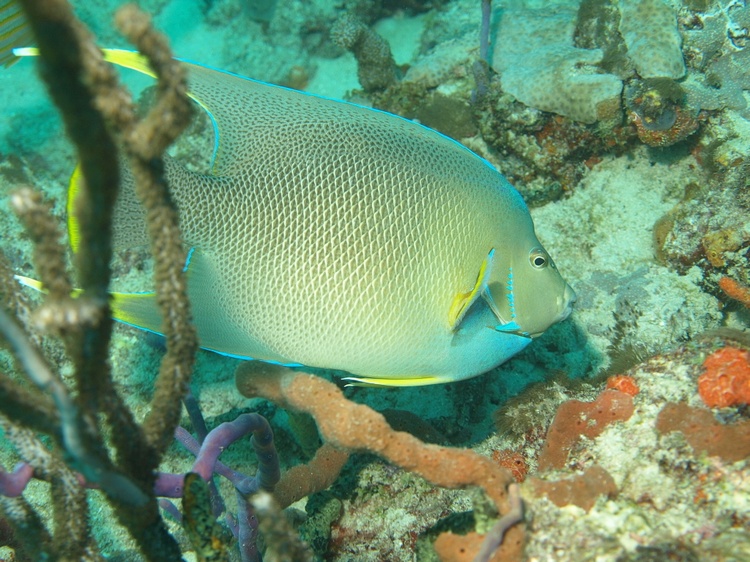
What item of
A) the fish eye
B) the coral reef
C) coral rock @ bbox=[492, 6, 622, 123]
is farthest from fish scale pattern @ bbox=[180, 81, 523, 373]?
coral rock @ bbox=[492, 6, 622, 123]

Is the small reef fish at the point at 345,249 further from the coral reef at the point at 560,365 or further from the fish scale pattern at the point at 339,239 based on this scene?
the coral reef at the point at 560,365

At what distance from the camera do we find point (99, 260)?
864 millimetres

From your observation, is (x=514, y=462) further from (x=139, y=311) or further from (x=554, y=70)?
(x=554, y=70)

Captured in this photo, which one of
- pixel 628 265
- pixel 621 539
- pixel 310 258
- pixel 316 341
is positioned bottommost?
pixel 628 265

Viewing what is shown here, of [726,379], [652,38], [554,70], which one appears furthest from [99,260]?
[652,38]

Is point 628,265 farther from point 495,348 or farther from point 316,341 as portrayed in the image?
point 316,341

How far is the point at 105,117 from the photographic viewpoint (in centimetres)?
77

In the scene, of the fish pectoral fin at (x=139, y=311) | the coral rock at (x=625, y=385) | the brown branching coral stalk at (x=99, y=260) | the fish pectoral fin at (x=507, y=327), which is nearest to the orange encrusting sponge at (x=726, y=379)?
the coral rock at (x=625, y=385)

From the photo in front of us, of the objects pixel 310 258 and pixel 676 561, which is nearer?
pixel 676 561

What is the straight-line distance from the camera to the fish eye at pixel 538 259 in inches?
74.0

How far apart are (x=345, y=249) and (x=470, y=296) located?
51cm

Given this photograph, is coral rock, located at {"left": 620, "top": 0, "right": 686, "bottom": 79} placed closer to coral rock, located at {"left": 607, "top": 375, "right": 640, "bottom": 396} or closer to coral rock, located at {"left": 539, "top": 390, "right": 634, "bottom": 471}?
coral rock, located at {"left": 607, "top": 375, "right": 640, "bottom": 396}

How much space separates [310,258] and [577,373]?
204 cm

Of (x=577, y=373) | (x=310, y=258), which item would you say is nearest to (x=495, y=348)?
(x=310, y=258)
